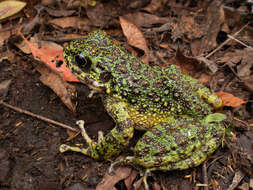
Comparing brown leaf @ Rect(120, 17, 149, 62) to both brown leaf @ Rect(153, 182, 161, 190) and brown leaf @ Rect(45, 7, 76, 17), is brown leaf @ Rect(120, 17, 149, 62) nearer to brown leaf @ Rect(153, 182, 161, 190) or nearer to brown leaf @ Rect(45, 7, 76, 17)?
brown leaf @ Rect(45, 7, 76, 17)

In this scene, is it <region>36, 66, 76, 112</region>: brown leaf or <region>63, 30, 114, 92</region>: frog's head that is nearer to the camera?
<region>63, 30, 114, 92</region>: frog's head

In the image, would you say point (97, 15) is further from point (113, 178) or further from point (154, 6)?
point (113, 178)

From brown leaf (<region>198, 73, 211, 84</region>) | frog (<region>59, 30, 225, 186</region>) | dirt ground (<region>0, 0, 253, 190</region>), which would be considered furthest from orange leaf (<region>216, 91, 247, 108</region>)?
frog (<region>59, 30, 225, 186</region>)

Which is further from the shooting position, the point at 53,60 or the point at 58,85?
the point at 53,60

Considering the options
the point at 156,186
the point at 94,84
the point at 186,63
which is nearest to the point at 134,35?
the point at 186,63

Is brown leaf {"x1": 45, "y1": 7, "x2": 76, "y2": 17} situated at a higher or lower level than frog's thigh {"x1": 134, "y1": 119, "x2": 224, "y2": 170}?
higher

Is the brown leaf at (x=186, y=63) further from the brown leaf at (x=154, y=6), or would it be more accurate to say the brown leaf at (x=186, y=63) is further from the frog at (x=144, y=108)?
the brown leaf at (x=154, y=6)

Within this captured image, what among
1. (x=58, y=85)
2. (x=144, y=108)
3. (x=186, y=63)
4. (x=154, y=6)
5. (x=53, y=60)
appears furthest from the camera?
(x=154, y=6)

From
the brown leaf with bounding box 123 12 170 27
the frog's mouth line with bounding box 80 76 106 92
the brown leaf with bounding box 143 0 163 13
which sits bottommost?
the frog's mouth line with bounding box 80 76 106 92
